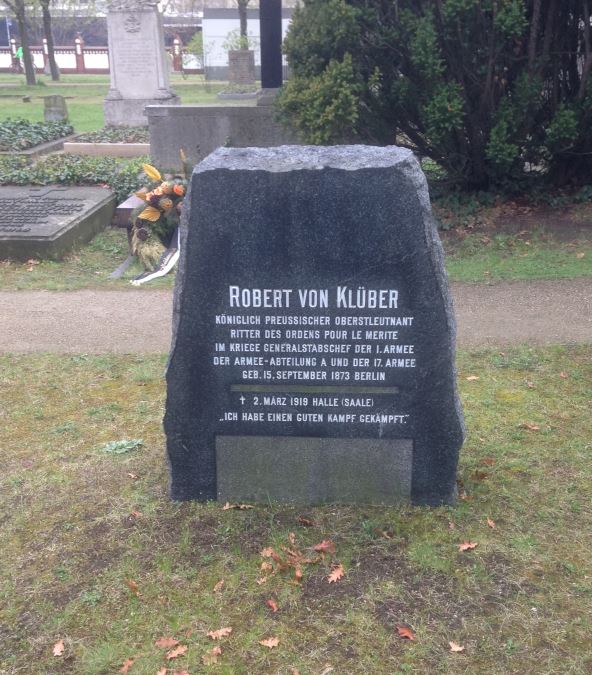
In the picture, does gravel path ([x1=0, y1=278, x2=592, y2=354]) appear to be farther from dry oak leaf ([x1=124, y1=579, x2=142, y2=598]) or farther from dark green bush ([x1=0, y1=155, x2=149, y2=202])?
dark green bush ([x1=0, y1=155, x2=149, y2=202])

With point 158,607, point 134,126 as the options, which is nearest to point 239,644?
point 158,607

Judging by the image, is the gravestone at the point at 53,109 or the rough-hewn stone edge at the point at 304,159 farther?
the gravestone at the point at 53,109

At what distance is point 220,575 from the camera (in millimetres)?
3600

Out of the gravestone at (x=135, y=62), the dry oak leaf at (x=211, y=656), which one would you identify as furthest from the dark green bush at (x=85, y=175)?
the dry oak leaf at (x=211, y=656)

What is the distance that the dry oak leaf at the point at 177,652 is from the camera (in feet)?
10.3

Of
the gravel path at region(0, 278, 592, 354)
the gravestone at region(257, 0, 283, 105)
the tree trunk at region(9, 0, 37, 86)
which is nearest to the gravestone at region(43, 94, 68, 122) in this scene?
the gravestone at region(257, 0, 283, 105)

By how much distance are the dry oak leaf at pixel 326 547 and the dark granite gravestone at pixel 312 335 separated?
34 centimetres

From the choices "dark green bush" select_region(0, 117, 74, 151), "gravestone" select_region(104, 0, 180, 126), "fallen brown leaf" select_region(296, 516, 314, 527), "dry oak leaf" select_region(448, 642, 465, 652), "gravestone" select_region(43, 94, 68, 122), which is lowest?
"dry oak leaf" select_region(448, 642, 465, 652)

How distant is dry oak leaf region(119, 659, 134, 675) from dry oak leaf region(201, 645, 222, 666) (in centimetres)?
28

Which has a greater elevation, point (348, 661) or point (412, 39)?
point (412, 39)

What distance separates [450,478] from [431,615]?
2.78ft

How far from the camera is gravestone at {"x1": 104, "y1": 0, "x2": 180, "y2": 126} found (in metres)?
18.8

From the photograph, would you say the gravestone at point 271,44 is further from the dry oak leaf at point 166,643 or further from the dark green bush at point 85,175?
the dry oak leaf at point 166,643

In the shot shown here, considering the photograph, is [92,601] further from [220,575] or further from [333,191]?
[333,191]
